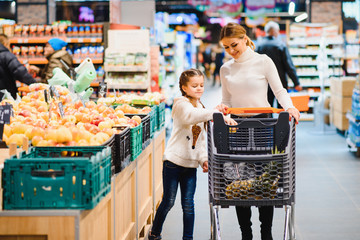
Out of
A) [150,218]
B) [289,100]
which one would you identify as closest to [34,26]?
[150,218]

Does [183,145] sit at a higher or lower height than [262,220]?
higher

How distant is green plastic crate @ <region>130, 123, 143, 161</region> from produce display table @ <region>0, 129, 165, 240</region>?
79mm

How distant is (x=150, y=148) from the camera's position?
531 cm

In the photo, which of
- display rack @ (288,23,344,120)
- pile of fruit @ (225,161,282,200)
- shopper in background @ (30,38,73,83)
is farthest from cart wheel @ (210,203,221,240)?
display rack @ (288,23,344,120)

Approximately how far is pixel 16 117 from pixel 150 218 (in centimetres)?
169

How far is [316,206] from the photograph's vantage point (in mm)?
6125

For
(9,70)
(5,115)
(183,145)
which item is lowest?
(183,145)

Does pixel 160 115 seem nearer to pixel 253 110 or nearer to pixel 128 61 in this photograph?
pixel 253 110

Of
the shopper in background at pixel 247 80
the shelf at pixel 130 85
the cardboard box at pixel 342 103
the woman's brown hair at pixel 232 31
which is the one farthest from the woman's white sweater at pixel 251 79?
the cardboard box at pixel 342 103

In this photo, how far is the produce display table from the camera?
2789 mm

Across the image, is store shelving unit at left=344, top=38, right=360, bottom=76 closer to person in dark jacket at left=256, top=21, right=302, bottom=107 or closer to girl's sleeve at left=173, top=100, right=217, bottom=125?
person in dark jacket at left=256, top=21, right=302, bottom=107

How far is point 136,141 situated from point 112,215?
0.89 metres

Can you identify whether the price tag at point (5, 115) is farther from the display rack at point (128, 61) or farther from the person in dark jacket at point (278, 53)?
the display rack at point (128, 61)

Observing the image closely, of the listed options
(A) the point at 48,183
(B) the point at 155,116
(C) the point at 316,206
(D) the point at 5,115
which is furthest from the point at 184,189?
(C) the point at 316,206
